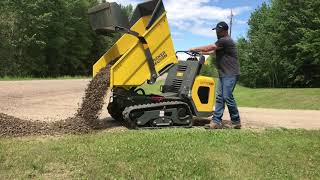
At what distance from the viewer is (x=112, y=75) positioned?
9641 mm

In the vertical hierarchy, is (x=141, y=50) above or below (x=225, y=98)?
above

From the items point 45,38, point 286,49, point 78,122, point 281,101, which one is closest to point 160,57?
point 78,122

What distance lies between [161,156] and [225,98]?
11.6 ft

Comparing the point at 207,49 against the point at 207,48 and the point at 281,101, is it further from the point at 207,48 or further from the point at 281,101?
the point at 281,101

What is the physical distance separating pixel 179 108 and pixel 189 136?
1777 mm

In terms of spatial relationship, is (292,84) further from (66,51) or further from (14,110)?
(14,110)

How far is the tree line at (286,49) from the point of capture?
4912 cm

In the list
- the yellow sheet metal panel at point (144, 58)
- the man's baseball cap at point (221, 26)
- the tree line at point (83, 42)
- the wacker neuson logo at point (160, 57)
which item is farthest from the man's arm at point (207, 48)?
the tree line at point (83, 42)

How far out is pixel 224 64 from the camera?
33.8ft

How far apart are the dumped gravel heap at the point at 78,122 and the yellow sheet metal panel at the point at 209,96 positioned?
1.85 meters

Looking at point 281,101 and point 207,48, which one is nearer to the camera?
point 207,48

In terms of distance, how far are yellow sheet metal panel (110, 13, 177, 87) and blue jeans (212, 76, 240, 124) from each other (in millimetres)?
1112

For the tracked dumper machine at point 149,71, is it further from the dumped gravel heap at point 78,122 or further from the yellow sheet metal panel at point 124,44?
the dumped gravel heap at point 78,122

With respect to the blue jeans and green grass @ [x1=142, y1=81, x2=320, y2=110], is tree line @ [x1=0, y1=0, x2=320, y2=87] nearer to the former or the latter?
green grass @ [x1=142, y1=81, x2=320, y2=110]
